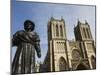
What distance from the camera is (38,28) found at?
200cm

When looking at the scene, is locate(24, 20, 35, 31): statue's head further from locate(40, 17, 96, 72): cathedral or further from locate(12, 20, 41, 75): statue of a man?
locate(40, 17, 96, 72): cathedral

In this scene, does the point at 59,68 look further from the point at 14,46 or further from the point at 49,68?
the point at 14,46

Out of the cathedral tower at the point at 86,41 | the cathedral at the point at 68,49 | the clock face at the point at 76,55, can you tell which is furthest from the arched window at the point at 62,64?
the cathedral tower at the point at 86,41

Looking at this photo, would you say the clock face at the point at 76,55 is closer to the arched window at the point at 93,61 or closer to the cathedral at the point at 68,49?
the cathedral at the point at 68,49

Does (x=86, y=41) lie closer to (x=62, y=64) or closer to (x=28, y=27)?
(x=62, y=64)

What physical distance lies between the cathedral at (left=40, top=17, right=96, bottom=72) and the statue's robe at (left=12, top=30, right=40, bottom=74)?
0.38ft

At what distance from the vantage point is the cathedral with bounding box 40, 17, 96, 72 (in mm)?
2035

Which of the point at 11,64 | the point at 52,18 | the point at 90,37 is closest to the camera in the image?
the point at 11,64

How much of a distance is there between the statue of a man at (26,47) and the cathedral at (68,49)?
0.12 metres

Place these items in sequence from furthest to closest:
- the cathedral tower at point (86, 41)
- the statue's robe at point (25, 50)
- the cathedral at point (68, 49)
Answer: the cathedral tower at point (86, 41)
the cathedral at point (68, 49)
the statue's robe at point (25, 50)

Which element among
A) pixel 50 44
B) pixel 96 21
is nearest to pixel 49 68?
pixel 50 44

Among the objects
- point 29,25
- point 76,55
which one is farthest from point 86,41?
point 29,25

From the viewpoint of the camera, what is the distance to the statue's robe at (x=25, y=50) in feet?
6.31

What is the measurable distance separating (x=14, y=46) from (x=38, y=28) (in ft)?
0.92
